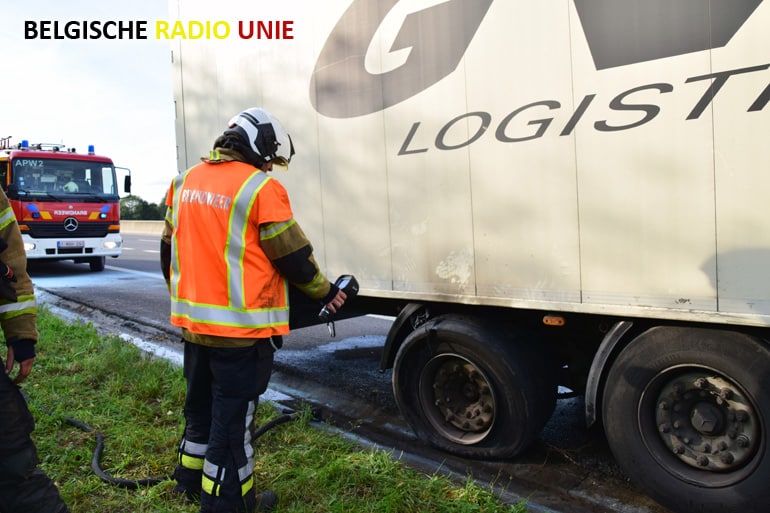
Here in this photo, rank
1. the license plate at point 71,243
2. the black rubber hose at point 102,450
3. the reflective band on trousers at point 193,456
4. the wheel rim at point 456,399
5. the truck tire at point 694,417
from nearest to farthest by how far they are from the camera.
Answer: the truck tire at point 694,417 → the reflective band on trousers at point 193,456 → the black rubber hose at point 102,450 → the wheel rim at point 456,399 → the license plate at point 71,243

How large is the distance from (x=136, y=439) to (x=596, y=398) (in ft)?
9.05

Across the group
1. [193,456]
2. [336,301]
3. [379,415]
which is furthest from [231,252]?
[379,415]

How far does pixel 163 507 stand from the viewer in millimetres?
3010

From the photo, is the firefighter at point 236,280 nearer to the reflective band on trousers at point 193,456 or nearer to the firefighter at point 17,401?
the reflective band on trousers at point 193,456

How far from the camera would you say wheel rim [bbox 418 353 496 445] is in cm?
365

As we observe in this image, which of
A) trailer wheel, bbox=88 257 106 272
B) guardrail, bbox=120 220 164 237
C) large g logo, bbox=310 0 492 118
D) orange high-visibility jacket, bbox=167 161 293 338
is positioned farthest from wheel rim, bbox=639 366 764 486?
guardrail, bbox=120 220 164 237

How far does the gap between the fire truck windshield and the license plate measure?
41.9 inches

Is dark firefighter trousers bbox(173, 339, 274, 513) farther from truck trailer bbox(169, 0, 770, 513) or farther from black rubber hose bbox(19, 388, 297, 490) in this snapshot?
truck trailer bbox(169, 0, 770, 513)

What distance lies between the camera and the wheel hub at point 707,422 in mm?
2727

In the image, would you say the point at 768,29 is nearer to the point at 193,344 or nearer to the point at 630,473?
the point at 630,473

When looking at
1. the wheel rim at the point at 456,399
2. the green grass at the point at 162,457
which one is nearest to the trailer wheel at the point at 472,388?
the wheel rim at the point at 456,399

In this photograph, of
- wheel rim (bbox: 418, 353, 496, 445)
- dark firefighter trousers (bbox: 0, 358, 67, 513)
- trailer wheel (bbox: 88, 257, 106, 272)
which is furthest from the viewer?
trailer wheel (bbox: 88, 257, 106, 272)

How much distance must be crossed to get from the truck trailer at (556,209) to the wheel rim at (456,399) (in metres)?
0.01

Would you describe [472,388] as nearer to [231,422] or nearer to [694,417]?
[694,417]
